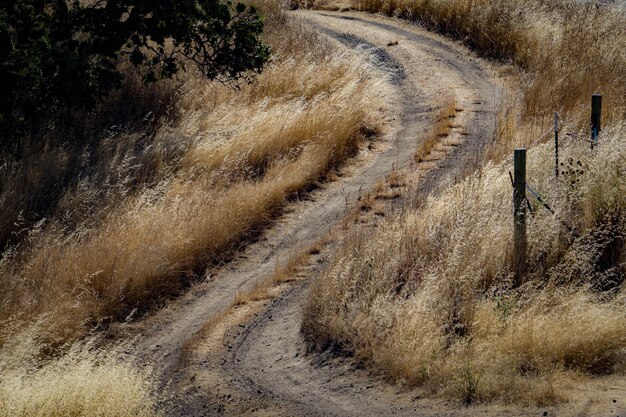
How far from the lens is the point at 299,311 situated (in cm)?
1000

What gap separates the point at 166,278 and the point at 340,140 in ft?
14.9

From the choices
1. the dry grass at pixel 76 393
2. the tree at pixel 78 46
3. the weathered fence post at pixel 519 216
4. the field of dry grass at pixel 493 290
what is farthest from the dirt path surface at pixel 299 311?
the tree at pixel 78 46

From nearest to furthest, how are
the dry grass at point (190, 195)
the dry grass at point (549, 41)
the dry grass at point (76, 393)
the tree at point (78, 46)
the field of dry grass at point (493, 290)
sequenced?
the dry grass at point (76, 393), the field of dry grass at point (493, 290), the dry grass at point (190, 195), the tree at point (78, 46), the dry grass at point (549, 41)

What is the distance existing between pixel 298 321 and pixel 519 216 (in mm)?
2541

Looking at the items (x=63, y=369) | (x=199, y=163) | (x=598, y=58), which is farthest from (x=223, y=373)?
(x=598, y=58)

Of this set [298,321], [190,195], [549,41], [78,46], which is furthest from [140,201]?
[549,41]

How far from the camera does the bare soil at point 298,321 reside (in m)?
8.02

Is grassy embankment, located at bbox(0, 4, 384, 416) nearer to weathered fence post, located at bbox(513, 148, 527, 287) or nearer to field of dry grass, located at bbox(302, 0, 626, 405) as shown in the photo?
field of dry grass, located at bbox(302, 0, 626, 405)

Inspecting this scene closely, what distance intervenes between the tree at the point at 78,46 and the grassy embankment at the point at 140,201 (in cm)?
80

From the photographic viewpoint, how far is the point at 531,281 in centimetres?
915

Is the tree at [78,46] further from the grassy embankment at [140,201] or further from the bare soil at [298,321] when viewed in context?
the bare soil at [298,321]

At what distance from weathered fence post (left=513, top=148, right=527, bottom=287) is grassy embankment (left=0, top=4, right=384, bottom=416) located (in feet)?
12.5

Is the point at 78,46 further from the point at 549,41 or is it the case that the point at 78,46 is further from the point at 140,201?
the point at 549,41

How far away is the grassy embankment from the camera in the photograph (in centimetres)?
849
